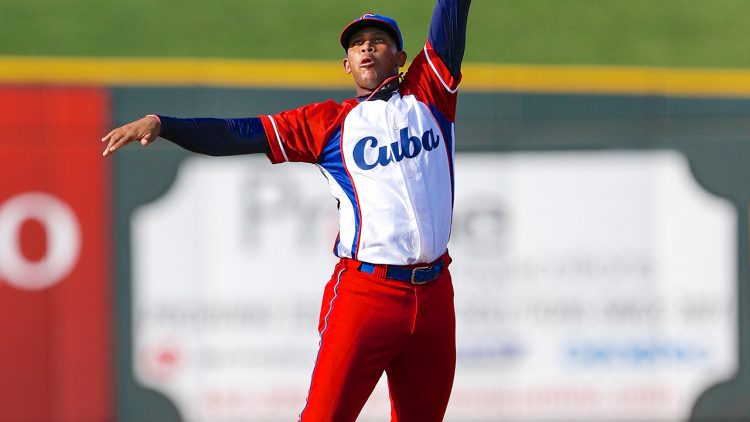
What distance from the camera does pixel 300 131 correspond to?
345 cm

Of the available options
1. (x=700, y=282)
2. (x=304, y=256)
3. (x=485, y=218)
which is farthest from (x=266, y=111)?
(x=700, y=282)

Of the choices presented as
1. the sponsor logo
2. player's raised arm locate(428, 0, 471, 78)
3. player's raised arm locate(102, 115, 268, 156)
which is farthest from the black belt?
player's raised arm locate(428, 0, 471, 78)

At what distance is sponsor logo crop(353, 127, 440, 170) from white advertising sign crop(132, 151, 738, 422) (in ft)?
9.97

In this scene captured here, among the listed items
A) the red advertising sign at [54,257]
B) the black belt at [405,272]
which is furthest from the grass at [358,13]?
the black belt at [405,272]

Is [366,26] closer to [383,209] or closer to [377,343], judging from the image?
[383,209]

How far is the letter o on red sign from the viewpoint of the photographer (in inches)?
250

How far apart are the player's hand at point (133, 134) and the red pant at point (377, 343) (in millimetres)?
707

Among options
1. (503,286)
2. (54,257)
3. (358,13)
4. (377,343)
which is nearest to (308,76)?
(358,13)

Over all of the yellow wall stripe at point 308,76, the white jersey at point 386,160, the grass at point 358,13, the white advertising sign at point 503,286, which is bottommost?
the white advertising sign at point 503,286

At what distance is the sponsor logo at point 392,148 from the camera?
3385 mm

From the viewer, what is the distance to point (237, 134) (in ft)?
11.0

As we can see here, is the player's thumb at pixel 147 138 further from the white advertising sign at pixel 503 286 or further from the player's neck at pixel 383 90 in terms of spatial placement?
the white advertising sign at pixel 503 286

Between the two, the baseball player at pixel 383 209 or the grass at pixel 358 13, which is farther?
the grass at pixel 358 13

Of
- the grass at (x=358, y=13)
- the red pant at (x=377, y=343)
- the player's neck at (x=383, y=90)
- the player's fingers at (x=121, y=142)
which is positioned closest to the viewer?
the player's fingers at (x=121, y=142)
